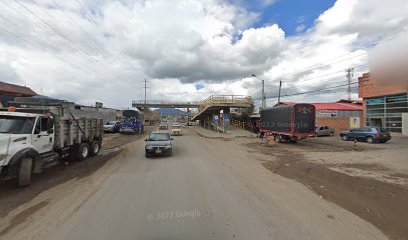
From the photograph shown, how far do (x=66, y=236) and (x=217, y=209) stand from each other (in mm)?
3090

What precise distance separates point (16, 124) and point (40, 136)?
3.64 feet

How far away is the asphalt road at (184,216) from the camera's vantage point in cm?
459

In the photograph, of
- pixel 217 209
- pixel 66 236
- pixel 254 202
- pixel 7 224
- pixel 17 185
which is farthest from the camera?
pixel 17 185

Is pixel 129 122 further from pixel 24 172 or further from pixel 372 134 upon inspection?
pixel 372 134

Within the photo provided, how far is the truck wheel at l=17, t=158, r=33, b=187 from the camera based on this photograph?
8.00m

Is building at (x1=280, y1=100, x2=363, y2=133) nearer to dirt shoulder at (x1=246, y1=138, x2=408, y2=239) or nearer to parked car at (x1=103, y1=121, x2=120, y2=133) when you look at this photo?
dirt shoulder at (x1=246, y1=138, x2=408, y2=239)

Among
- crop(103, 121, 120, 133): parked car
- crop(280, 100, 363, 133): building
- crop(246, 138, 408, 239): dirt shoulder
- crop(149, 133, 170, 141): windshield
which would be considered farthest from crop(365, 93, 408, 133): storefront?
crop(103, 121, 120, 133): parked car

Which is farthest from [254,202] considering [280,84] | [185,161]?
[280,84]

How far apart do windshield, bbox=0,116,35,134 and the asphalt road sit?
3.56 m

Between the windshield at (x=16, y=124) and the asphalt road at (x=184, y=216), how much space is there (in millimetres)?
3560

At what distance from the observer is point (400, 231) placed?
477cm

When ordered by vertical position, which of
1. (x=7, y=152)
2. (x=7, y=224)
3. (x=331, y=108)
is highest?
(x=331, y=108)

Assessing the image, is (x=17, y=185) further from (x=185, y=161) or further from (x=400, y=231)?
(x=400, y=231)

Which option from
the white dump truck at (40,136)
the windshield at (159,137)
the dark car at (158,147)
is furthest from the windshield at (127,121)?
the dark car at (158,147)
